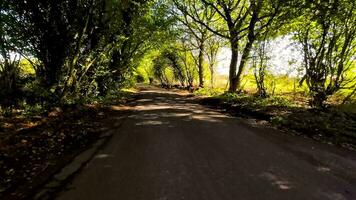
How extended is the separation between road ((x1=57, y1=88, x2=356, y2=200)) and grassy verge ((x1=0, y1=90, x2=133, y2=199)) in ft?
2.99

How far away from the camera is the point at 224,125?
1048 cm

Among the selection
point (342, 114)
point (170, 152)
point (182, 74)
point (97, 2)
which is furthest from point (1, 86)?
point (182, 74)

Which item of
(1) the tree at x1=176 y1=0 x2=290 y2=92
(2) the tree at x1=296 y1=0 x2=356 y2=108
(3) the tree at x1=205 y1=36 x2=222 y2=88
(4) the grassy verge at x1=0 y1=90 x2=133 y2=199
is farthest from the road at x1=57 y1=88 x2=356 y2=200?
(3) the tree at x1=205 y1=36 x2=222 y2=88

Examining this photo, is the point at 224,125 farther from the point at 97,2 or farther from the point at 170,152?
the point at 97,2

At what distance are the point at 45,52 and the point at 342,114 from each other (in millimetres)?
14117

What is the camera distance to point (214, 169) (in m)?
5.72

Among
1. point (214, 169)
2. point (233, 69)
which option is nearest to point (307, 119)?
point (214, 169)

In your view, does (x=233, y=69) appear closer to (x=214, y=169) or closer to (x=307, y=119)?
(x=307, y=119)

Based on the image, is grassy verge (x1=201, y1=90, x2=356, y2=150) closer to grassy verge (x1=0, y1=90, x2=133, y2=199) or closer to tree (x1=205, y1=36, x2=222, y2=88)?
Answer: grassy verge (x1=0, y1=90, x2=133, y2=199)

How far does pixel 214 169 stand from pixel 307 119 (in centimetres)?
678

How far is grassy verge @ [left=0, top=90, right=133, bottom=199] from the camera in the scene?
18.4 ft

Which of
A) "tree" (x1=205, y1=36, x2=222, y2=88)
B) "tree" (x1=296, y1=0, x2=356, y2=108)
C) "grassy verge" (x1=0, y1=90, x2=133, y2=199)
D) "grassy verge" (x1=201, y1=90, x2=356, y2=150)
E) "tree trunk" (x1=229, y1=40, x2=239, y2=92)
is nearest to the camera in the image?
"grassy verge" (x1=0, y1=90, x2=133, y2=199)

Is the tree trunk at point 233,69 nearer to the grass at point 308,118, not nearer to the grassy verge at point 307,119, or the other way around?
the grass at point 308,118

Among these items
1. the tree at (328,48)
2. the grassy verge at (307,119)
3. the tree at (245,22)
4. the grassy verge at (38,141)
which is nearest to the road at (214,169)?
the grassy verge at (38,141)
